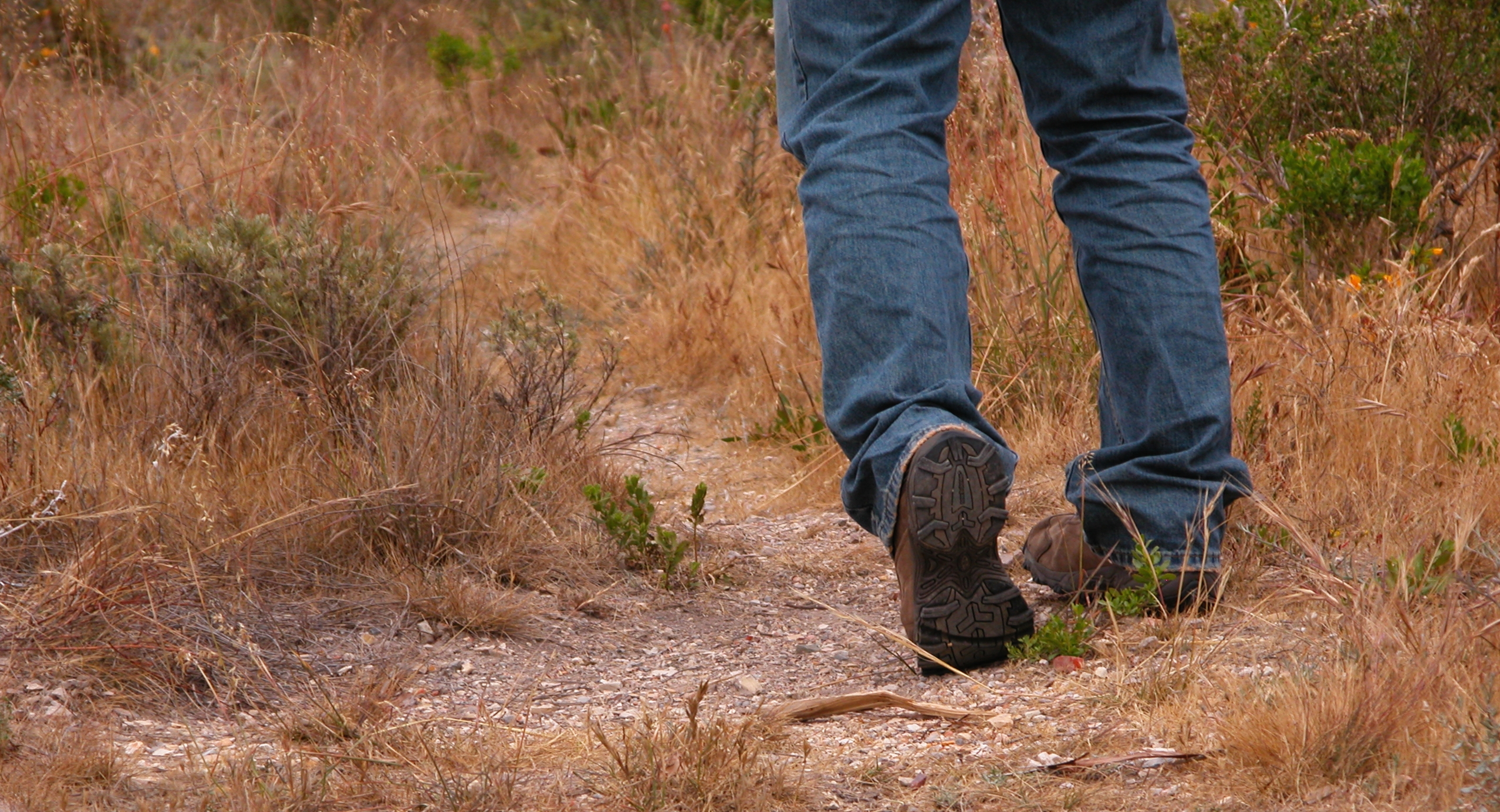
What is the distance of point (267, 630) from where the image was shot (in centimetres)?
198

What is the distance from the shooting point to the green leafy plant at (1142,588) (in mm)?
1929

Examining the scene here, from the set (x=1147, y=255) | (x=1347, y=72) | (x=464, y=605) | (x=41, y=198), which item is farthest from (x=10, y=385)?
(x=1347, y=72)

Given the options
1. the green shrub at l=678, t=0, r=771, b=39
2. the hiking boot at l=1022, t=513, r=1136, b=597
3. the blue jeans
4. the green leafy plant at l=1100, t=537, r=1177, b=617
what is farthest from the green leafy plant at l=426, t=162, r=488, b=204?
the green leafy plant at l=1100, t=537, r=1177, b=617

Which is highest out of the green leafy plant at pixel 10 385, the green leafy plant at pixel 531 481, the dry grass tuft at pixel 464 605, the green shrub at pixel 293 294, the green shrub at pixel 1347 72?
the green shrub at pixel 1347 72

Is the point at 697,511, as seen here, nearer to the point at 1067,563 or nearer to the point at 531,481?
the point at 531,481

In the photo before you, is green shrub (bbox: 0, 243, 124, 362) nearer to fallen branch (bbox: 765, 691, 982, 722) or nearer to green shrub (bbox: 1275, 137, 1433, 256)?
fallen branch (bbox: 765, 691, 982, 722)

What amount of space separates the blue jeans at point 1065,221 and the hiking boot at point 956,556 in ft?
0.12

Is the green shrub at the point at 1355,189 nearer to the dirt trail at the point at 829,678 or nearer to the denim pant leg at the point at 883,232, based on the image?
the dirt trail at the point at 829,678

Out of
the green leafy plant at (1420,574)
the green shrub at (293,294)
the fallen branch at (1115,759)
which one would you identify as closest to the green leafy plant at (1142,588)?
the green leafy plant at (1420,574)

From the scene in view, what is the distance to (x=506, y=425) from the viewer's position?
8.89 ft

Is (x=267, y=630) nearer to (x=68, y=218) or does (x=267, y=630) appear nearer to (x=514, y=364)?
(x=514, y=364)

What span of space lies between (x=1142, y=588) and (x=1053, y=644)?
0.20 metres

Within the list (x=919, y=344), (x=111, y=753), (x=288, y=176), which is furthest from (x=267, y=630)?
(x=288, y=176)

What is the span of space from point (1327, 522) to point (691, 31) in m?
4.74
